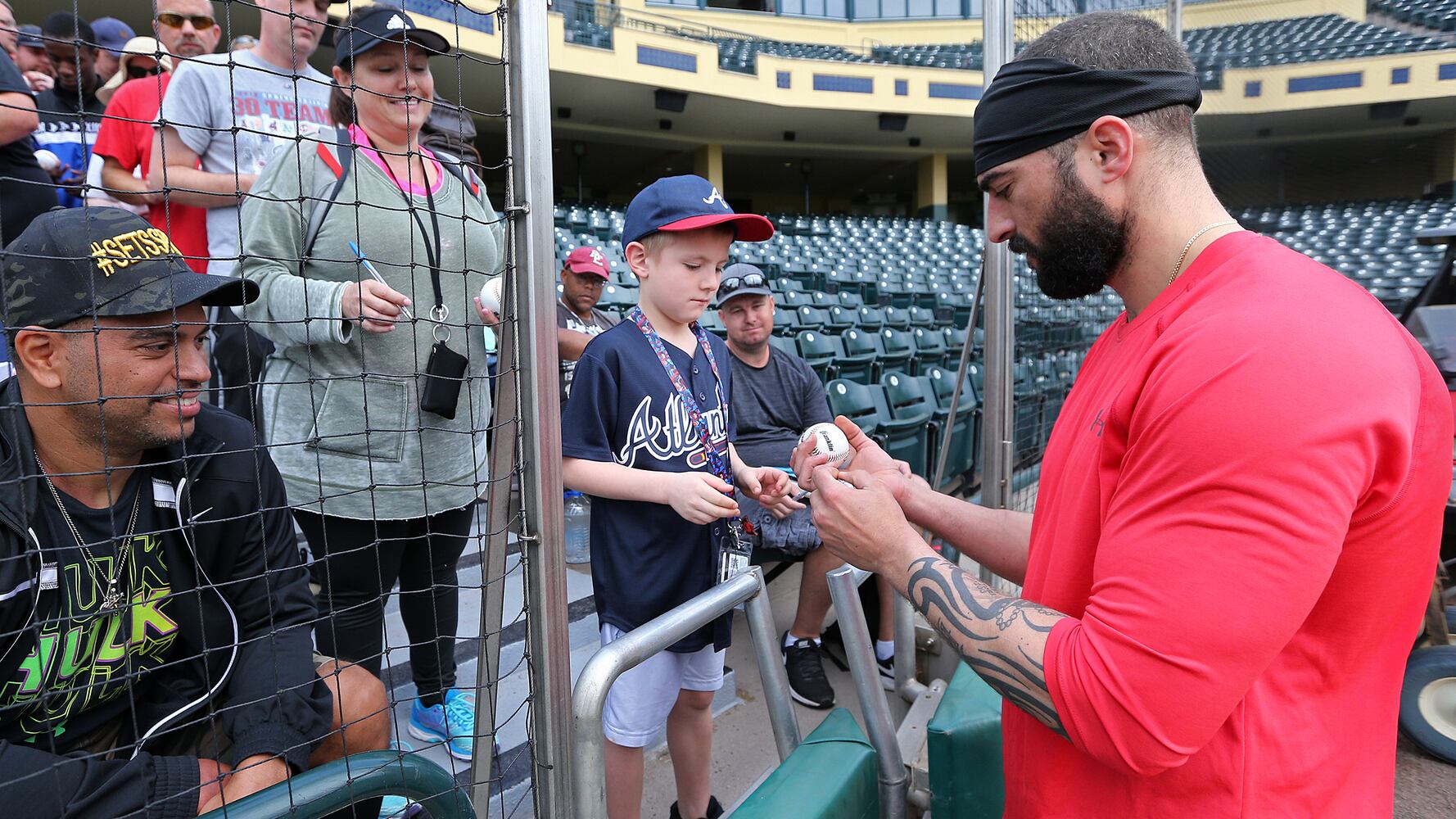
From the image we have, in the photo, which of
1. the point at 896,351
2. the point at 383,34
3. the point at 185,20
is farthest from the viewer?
the point at 896,351

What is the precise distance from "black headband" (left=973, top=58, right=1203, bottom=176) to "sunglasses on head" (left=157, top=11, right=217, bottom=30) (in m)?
2.67

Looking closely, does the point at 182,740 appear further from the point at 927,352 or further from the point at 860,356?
the point at 927,352

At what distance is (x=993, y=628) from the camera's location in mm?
917

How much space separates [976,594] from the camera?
960 millimetres

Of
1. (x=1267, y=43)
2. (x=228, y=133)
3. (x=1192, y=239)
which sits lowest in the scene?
(x=1192, y=239)

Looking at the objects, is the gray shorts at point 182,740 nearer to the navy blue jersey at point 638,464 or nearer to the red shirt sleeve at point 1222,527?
the navy blue jersey at point 638,464

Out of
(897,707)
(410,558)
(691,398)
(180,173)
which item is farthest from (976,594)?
(180,173)

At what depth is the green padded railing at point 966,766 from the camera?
1533 millimetres

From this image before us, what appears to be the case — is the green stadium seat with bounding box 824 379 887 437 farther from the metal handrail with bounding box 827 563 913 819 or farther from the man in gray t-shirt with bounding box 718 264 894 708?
the metal handrail with bounding box 827 563 913 819

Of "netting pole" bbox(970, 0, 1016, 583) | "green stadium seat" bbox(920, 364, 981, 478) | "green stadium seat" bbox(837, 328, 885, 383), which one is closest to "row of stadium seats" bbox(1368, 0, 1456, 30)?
"green stadium seat" bbox(837, 328, 885, 383)

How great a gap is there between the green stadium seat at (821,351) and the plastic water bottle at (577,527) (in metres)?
2.58

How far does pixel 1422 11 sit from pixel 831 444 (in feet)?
75.3

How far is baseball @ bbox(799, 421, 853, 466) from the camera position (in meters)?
1.47

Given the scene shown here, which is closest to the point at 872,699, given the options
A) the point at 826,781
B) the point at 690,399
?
the point at 826,781
